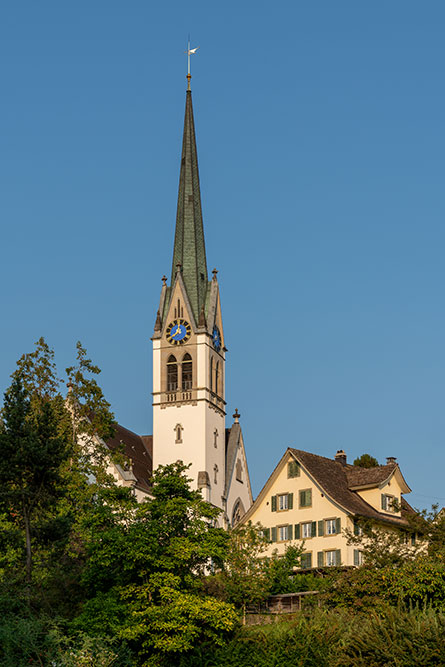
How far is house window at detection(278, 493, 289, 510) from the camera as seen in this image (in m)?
63.2

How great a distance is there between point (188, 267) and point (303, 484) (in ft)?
114

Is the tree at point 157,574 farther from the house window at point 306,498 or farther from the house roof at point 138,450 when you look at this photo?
the house roof at point 138,450

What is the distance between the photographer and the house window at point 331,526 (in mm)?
60825

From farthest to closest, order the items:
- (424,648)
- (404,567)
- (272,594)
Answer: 1. (272,594)
2. (404,567)
3. (424,648)

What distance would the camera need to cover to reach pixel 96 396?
66.2 meters

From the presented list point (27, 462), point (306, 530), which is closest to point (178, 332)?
point (306, 530)

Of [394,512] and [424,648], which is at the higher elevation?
[394,512]

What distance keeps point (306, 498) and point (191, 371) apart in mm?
28522

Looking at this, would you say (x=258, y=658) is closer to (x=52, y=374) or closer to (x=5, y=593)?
(x=5, y=593)

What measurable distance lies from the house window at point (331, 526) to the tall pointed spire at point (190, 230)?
32662 mm

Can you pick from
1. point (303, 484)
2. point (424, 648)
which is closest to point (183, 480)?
point (424, 648)

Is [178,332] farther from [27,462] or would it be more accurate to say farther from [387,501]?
[27,462]

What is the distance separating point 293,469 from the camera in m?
63.2

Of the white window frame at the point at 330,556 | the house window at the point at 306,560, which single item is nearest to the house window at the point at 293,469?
the house window at the point at 306,560
